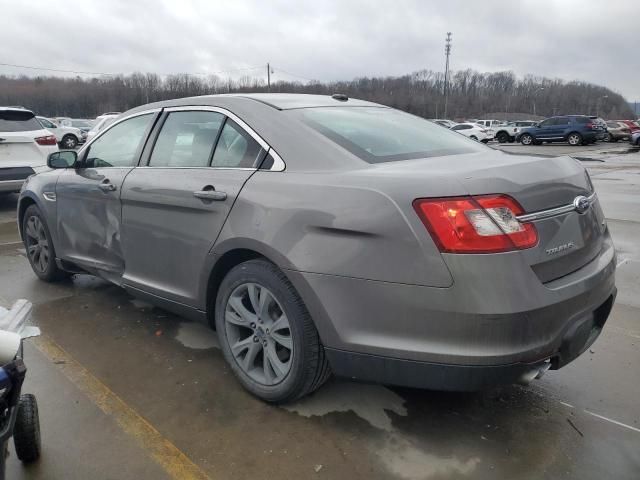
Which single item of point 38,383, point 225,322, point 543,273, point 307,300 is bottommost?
point 38,383

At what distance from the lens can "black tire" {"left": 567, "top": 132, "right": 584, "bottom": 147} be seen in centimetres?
2844

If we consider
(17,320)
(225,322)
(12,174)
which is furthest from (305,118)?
(12,174)

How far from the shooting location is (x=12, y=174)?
786 centimetres

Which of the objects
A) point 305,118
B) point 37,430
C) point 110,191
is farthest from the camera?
point 110,191

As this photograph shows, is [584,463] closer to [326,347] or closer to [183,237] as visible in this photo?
[326,347]

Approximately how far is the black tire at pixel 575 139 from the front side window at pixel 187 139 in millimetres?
29364

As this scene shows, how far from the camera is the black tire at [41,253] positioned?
4.41 meters

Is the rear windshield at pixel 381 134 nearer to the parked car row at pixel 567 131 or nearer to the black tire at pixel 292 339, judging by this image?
the black tire at pixel 292 339

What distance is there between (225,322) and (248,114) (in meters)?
1.13

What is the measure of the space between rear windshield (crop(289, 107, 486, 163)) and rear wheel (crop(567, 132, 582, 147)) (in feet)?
93.8

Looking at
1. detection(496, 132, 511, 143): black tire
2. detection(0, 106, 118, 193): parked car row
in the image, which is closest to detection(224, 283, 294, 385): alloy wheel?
detection(0, 106, 118, 193): parked car row

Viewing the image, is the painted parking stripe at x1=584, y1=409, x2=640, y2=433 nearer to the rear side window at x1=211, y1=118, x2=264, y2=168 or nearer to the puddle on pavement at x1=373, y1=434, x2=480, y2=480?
the puddle on pavement at x1=373, y1=434, x2=480, y2=480

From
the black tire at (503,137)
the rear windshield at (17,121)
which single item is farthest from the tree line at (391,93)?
the rear windshield at (17,121)

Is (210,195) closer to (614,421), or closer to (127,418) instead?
(127,418)
